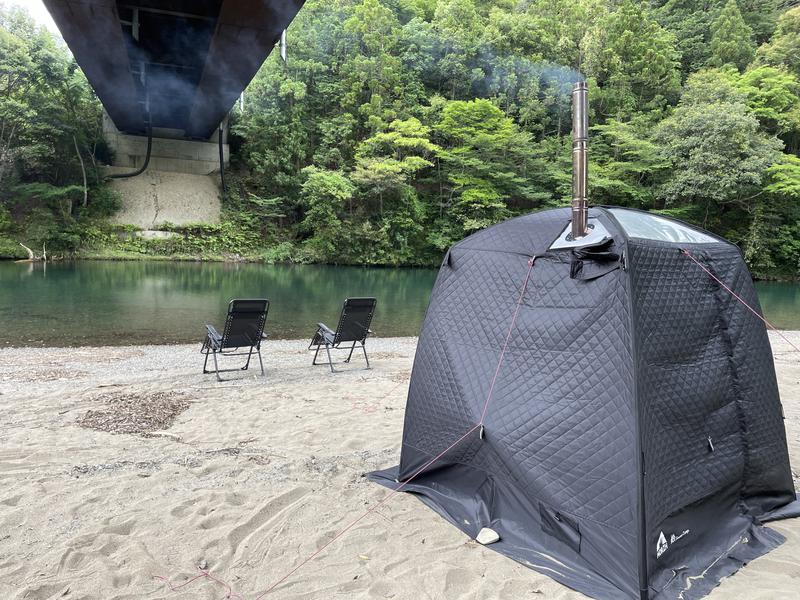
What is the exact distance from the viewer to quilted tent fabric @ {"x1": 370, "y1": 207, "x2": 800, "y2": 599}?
2.25 meters

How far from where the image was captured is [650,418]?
229 centimetres

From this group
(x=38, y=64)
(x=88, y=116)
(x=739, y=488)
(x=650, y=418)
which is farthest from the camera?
(x=88, y=116)

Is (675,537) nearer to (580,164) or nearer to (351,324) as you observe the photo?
(580,164)

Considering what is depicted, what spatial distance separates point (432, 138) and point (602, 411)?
98.1 ft

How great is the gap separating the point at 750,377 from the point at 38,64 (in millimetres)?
28753

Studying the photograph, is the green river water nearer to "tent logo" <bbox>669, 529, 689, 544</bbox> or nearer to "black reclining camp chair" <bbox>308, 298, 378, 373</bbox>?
"black reclining camp chair" <bbox>308, 298, 378, 373</bbox>

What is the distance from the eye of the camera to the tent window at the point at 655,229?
257 centimetres

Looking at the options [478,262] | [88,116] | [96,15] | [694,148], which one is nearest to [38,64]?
[88,116]

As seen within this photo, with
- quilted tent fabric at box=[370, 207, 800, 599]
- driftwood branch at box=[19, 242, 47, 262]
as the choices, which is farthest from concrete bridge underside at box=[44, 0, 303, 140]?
driftwood branch at box=[19, 242, 47, 262]

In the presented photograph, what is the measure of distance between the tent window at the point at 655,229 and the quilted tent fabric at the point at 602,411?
0.08m

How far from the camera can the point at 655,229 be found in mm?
2658

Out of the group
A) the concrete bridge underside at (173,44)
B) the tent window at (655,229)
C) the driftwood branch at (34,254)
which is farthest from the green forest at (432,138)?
the tent window at (655,229)

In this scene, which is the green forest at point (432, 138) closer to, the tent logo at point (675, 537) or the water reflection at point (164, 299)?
the water reflection at point (164, 299)

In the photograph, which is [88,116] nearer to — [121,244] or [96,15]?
[121,244]
